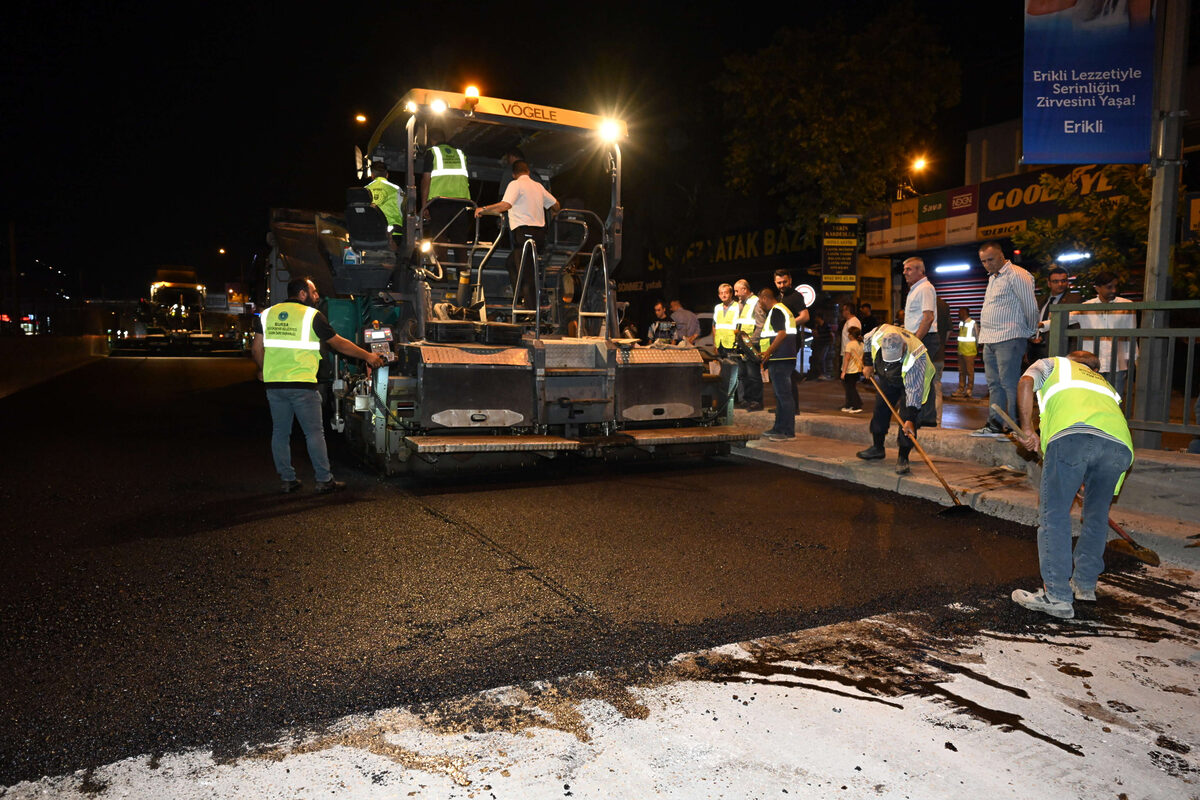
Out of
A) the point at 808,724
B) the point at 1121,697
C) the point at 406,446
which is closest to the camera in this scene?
the point at 808,724

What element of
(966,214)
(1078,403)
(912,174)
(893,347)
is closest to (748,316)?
(893,347)

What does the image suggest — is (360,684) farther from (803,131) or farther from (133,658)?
(803,131)

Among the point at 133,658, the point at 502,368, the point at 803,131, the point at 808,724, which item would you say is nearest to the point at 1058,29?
the point at 502,368

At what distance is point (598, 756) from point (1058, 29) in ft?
24.0

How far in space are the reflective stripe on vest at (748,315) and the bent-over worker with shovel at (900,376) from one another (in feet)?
7.82

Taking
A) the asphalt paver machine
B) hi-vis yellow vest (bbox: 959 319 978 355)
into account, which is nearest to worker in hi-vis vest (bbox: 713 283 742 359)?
the asphalt paver machine

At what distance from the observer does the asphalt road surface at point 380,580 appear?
10.5 ft

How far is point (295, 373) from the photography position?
6.83 meters

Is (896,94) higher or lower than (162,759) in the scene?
higher

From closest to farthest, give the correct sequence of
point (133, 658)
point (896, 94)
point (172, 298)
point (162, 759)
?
point (162, 759) → point (133, 658) → point (896, 94) → point (172, 298)

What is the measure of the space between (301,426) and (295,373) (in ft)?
1.41

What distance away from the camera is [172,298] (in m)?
33.3

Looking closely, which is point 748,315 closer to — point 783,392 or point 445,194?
point 783,392

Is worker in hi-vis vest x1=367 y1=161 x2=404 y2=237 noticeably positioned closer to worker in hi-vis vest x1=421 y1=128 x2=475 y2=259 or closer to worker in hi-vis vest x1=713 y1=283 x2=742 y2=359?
worker in hi-vis vest x1=421 y1=128 x2=475 y2=259
